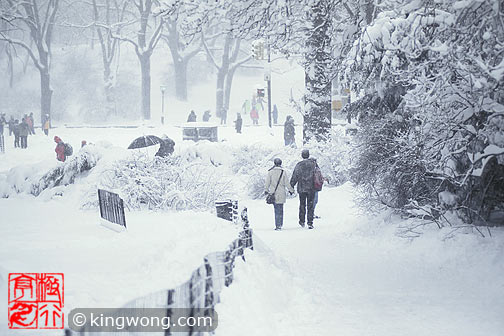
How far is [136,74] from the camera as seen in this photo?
59156 mm

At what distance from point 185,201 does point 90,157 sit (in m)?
4.15

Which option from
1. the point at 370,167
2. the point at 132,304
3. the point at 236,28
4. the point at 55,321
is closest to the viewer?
the point at 132,304

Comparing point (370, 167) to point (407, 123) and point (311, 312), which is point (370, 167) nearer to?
point (407, 123)

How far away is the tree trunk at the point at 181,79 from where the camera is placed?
54.4 metres

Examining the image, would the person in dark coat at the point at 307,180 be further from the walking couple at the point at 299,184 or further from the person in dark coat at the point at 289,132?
the person in dark coat at the point at 289,132

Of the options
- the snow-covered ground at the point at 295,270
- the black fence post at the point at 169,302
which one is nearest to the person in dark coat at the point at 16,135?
the snow-covered ground at the point at 295,270

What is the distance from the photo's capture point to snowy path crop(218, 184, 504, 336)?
6.34m

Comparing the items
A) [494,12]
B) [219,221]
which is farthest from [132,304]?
[219,221]

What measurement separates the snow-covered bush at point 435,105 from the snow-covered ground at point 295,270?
2.26 ft

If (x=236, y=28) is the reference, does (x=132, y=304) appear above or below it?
below

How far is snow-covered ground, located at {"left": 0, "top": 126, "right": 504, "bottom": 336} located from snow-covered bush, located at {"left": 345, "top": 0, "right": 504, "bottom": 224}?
27.1 inches

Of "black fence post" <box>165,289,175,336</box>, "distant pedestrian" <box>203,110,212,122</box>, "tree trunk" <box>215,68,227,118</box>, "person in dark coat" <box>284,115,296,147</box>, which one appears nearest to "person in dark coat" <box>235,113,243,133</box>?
"distant pedestrian" <box>203,110,212,122</box>

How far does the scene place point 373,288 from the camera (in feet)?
26.3

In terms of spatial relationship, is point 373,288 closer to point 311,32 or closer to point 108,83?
point 311,32
